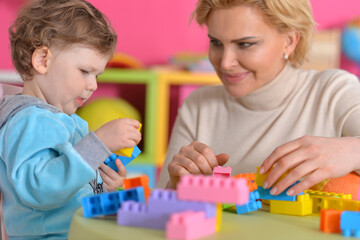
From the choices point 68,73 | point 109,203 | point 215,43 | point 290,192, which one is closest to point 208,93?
point 215,43

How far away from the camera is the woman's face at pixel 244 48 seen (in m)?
1.46

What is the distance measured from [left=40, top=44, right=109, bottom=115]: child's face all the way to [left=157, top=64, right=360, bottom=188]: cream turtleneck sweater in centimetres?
50

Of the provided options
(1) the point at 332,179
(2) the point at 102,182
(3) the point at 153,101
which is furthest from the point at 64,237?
(3) the point at 153,101

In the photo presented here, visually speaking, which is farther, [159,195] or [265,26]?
[265,26]

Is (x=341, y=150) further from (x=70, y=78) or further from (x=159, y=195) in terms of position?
(x=70, y=78)

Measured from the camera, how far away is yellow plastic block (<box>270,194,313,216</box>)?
946 mm

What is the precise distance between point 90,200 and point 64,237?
0.78ft

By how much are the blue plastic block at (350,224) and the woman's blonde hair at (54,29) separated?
63 centimetres

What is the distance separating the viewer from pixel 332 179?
3.76ft

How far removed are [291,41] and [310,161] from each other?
26.4 inches

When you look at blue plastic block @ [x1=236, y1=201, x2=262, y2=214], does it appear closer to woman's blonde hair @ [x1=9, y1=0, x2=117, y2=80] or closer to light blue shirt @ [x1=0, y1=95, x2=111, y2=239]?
light blue shirt @ [x1=0, y1=95, x2=111, y2=239]

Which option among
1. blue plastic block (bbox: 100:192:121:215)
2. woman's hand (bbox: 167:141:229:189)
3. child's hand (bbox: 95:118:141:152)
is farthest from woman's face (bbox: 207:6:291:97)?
blue plastic block (bbox: 100:192:121:215)

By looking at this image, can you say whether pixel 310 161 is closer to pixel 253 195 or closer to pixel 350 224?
pixel 253 195

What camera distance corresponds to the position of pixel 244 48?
4.88ft
